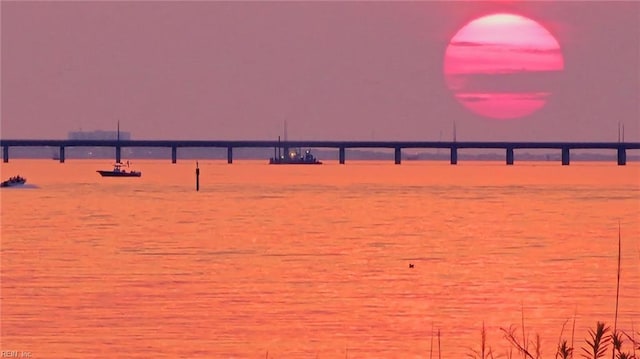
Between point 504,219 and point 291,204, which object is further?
point 291,204

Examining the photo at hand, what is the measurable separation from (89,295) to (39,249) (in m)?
23.1

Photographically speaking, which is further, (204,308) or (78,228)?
(78,228)

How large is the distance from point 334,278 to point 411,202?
93.2 m

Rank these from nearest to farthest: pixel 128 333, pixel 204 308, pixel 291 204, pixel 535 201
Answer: pixel 128 333
pixel 204 308
pixel 291 204
pixel 535 201

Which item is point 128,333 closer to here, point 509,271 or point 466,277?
point 466,277

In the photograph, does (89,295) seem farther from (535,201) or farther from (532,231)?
(535,201)

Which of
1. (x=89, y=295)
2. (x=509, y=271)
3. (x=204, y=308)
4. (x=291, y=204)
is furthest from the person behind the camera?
(x=291, y=204)

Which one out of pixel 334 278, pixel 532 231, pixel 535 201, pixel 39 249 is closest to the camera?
pixel 334 278

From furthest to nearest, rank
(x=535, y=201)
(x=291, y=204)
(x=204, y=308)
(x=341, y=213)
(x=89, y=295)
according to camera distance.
A: 1. (x=535, y=201)
2. (x=291, y=204)
3. (x=341, y=213)
4. (x=89, y=295)
5. (x=204, y=308)

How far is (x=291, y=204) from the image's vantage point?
5281 inches

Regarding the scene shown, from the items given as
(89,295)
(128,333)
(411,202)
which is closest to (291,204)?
(411,202)

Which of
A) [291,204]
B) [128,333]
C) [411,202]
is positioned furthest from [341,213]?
[128,333]

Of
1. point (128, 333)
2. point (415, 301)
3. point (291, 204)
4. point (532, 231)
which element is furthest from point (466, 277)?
point (291, 204)

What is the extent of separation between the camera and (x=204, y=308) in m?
39.9
